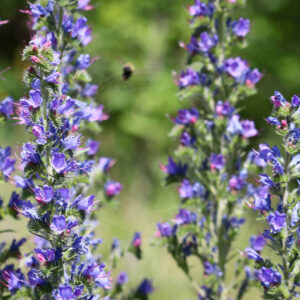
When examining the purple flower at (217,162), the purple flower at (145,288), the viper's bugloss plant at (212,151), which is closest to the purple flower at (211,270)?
the viper's bugloss plant at (212,151)

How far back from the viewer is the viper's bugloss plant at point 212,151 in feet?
12.7

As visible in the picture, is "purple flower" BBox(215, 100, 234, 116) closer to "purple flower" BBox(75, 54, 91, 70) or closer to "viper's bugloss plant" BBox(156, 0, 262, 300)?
"viper's bugloss plant" BBox(156, 0, 262, 300)

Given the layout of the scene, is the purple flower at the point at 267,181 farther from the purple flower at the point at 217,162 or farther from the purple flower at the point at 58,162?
the purple flower at the point at 217,162

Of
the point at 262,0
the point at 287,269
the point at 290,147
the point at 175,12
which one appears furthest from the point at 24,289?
the point at 262,0

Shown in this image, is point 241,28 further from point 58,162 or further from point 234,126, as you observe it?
point 58,162

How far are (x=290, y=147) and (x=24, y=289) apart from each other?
158 centimetres

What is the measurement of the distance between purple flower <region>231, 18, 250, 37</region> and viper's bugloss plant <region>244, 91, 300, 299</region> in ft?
5.22

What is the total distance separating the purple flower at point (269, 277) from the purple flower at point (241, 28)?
2.08 meters

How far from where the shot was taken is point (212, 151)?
407 cm

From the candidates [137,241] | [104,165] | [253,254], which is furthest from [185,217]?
[253,254]

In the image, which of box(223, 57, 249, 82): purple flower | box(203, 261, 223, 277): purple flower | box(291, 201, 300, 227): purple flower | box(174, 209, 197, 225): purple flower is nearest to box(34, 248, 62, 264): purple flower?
box(291, 201, 300, 227): purple flower

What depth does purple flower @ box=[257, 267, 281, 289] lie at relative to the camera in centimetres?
252

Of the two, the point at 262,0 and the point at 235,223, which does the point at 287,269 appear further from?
the point at 262,0

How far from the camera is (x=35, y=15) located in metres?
3.15
